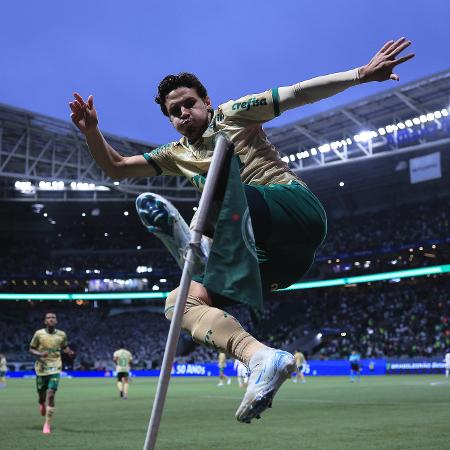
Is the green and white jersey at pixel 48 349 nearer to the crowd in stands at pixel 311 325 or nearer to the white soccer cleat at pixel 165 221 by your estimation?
the white soccer cleat at pixel 165 221

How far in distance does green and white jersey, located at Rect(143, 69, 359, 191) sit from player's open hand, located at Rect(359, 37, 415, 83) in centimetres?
7

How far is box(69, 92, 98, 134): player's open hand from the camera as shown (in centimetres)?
445

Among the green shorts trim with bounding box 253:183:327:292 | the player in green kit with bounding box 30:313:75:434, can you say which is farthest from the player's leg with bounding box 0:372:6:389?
the green shorts trim with bounding box 253:183:327:292

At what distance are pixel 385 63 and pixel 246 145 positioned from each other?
0.92m

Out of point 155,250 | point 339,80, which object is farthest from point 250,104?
point 155,250

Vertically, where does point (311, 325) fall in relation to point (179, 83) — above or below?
above

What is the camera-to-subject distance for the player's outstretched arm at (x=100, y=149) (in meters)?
4.46

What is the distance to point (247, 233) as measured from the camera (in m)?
3.41

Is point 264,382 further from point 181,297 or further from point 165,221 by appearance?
point 165,221

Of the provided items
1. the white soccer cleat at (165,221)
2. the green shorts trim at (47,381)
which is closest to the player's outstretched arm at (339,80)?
the white soccer cleat at (165,221)

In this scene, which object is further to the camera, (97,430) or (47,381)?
(47,381)

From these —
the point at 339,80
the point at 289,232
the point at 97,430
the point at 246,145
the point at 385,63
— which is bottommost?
the point at 97,430

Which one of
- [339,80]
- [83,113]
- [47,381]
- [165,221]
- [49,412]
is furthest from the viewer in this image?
[47,381]

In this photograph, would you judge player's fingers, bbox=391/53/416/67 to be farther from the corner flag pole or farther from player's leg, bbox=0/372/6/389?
player's leg, bbox=0/372/6/389
